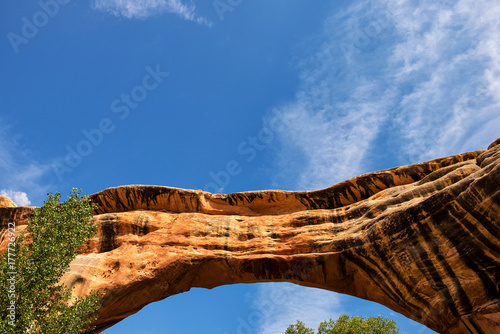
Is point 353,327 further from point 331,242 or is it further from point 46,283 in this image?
point 46,283

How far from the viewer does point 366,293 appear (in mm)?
19281

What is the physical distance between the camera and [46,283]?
656 inches

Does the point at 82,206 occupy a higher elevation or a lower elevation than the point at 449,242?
higher

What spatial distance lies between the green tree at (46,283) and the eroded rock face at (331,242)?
1195 millimetres

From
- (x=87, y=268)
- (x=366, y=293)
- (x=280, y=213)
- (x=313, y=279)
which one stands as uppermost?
(x=280, y=213)

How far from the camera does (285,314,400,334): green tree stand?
30297 millimetres

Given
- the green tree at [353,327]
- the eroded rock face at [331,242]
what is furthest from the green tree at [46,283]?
the green tree at [353,327]

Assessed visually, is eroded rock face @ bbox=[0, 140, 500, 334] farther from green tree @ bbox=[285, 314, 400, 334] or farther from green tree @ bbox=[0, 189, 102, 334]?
green tree @ bbox=[285, 314, 400, 334]

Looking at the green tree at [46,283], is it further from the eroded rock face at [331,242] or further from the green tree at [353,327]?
the green tree at [353,327]

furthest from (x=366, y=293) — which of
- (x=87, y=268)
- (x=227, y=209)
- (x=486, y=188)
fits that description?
(x=87, y=268)

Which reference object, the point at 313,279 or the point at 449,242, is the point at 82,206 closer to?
the point at 313,279

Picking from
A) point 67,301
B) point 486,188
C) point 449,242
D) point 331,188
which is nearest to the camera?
point 486,188

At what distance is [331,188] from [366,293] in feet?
24.2

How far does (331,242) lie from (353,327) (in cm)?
1535
